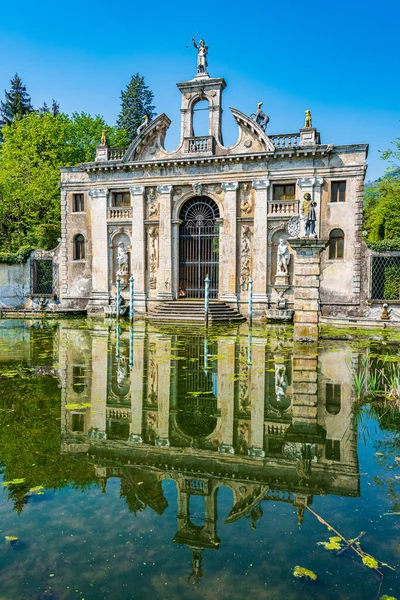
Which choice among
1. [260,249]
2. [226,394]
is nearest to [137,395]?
[226,394]

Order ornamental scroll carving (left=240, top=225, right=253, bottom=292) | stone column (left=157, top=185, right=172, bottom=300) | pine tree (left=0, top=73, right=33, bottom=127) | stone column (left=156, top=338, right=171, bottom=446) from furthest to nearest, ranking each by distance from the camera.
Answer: pine tree (left=0, top=73, right=33, bottom=127) → stone column (left=157, top=185, right=172, bottom=300) → ornamental scroll carving (left=240, top=225, right=253, bottom=292) → stone column (left=156, top=338, right=171, bottom=446)

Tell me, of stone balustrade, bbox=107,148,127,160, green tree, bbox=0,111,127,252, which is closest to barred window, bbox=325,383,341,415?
stone balustrade, bbox=107,148,127,160

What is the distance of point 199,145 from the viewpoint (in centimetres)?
2159

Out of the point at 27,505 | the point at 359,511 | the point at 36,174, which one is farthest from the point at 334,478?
the point at 36,174

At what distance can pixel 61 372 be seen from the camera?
9.28 m

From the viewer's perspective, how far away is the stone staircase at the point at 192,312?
64.0 feet

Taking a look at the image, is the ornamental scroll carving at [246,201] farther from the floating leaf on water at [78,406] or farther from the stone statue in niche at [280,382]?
the floating leaf on water at [78,406]

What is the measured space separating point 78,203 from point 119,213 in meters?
2.56

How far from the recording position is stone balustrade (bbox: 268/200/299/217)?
67.1 ft

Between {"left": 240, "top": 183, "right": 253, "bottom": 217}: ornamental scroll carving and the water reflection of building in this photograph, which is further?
{"left": 240, "top": 183, "right": 253, "bottom": 217}: ornamental scroll carving

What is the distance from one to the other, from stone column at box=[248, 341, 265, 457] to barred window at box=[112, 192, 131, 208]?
14.0 m

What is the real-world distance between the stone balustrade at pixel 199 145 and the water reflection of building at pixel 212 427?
511 inches

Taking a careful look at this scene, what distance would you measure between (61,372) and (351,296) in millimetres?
14406

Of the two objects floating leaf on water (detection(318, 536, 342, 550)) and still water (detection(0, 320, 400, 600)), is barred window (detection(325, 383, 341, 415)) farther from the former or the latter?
floating leaf on water (detection(318, 536, 342, 550))
